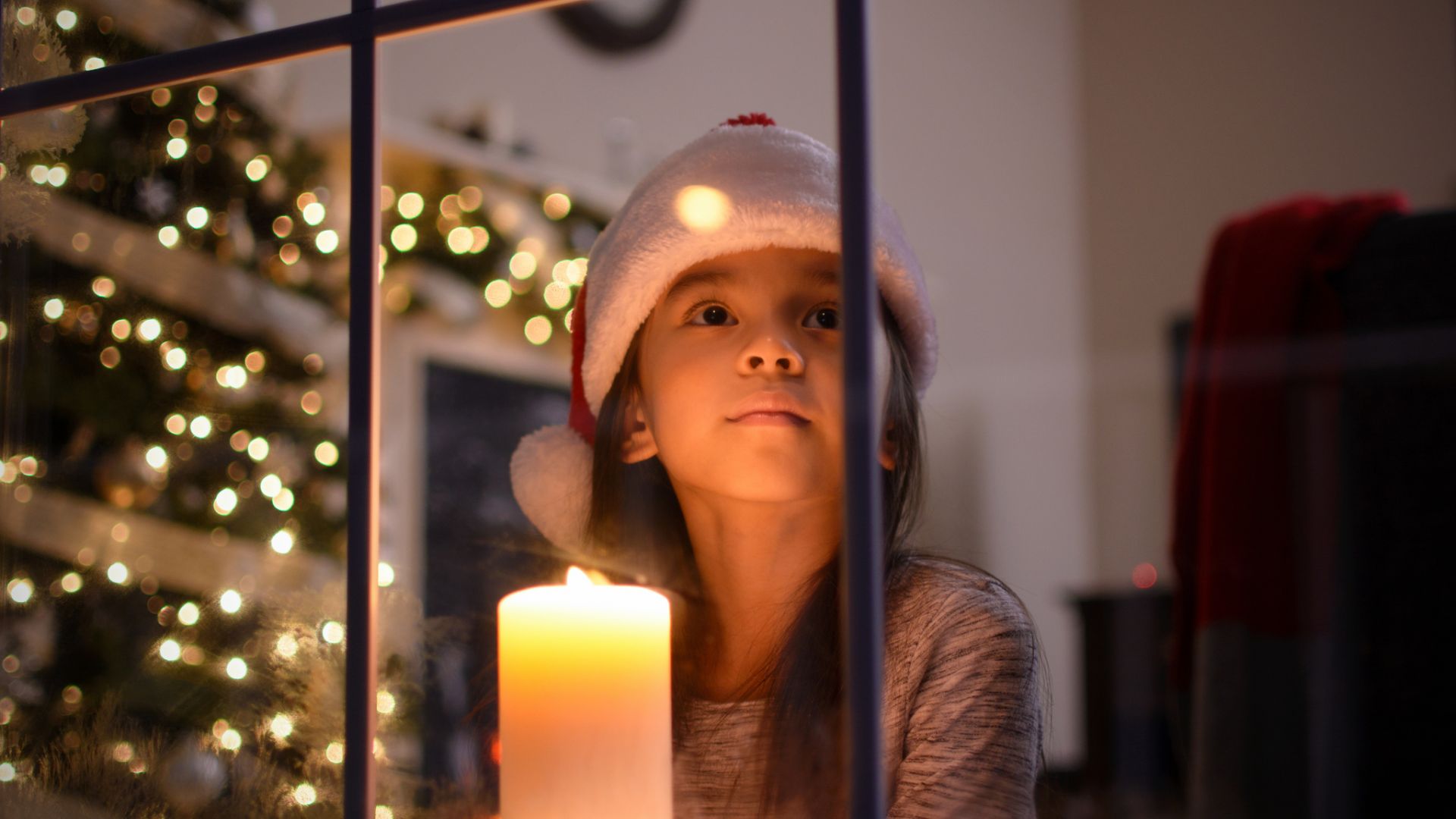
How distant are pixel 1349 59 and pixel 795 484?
12.5 feet

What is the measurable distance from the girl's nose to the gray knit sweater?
10cm

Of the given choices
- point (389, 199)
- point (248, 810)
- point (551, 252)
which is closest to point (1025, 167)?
point (551, 252)

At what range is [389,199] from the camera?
0.89 metres

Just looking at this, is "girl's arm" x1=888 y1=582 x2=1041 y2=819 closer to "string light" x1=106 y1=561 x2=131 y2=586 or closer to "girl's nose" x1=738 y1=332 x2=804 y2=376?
"girl's nose" x1=738 y1=332 x2=804 y2=376

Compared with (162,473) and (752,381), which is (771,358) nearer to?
(752,381)

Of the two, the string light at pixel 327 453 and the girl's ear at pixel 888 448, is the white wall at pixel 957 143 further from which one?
the string light at pixel 327 453

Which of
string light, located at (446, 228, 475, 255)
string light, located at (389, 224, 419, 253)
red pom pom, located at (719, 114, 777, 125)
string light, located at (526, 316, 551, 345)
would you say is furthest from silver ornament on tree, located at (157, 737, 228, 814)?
string light, located at (446, 228, 475, 255)

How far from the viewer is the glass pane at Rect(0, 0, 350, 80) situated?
57 centimetres

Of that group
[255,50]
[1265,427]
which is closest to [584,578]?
[255,50]

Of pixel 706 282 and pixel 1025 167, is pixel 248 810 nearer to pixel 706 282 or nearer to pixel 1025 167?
pixel 706 282

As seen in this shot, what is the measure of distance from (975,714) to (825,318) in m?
0.18

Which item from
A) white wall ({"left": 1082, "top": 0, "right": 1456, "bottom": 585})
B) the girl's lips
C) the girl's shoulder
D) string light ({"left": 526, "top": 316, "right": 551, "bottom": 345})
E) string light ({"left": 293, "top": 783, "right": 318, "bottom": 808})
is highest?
white wall ({"left": 1082, "top": 0, "right": 1456, "bottom": 585})

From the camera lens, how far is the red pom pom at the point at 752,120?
0.55 m

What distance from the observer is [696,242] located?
578 millimetres
